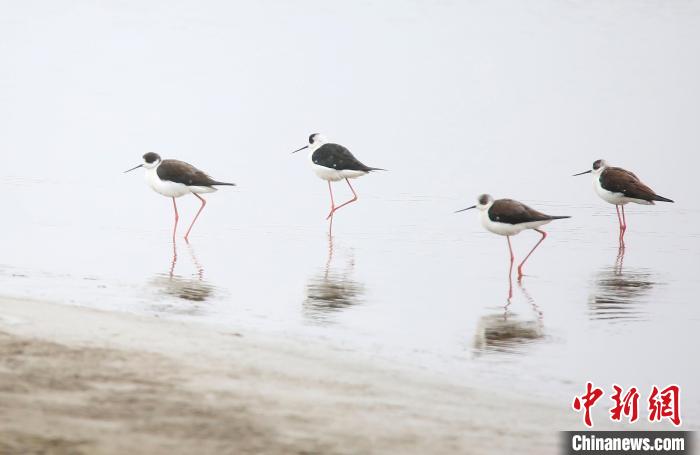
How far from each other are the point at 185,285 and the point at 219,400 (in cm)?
459

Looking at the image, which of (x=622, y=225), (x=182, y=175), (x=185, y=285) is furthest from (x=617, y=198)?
(x=185, y=285)

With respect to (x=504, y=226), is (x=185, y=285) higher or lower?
lower

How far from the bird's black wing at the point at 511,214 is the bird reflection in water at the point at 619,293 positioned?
905 mm

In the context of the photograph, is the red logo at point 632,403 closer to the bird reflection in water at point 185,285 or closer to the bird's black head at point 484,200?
the bird reflection in water at point 185,285

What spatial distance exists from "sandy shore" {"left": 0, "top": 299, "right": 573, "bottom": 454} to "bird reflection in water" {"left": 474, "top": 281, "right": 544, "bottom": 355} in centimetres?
126

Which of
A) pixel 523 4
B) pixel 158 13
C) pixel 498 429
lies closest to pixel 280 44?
pixel 158 13

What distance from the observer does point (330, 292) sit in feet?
34.9

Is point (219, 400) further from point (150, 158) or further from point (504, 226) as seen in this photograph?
point (150, 158)

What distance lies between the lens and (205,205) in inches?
627

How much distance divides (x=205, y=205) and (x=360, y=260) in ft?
13.1

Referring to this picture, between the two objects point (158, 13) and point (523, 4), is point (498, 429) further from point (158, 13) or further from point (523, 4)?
point (523, 4)

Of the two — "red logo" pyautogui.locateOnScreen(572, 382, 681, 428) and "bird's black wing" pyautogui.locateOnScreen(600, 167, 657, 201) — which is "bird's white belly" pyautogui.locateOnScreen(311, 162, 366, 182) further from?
"red logo" pyautogui.locateOnScreen(572, 382, 681, 428)

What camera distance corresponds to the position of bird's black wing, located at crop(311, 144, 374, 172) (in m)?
17.1

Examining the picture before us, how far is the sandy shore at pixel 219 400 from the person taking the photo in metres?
5.37
